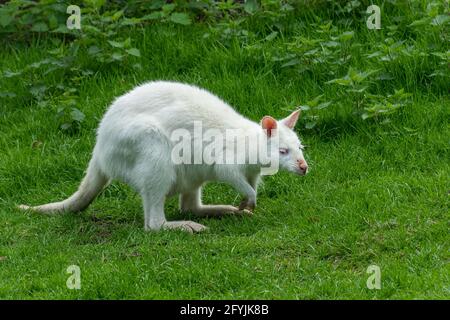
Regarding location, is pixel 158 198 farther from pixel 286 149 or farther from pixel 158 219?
pixel 286 149

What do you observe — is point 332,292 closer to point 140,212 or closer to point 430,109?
point 140,212

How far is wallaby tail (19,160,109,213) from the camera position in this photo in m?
7.08

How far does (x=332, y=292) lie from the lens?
18.3 ft

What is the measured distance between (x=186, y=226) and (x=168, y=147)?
54cm

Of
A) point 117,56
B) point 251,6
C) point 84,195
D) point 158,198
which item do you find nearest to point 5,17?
point 117,56

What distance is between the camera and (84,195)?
23.5 ft

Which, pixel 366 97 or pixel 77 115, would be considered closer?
pixel 366 97

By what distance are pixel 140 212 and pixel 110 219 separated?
23 cm

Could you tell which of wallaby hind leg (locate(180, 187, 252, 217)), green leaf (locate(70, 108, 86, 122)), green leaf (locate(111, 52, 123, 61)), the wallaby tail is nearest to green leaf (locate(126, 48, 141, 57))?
green leaf (locate(111, 52, 123, 61))

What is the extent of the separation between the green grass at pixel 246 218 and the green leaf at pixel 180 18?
0.40ft

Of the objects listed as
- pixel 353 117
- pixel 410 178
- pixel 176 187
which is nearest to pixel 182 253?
pixel 176 187

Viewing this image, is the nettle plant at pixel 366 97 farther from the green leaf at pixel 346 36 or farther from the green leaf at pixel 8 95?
the green leaf at pixel 8 95

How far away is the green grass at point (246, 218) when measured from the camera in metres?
5.81

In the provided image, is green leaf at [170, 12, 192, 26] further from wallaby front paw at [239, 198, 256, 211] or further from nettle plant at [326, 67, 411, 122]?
wallaby front paw at [239, 198, 256, 211]
